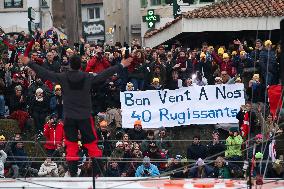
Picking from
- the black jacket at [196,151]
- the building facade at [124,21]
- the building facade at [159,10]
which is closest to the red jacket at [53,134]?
the black jacket at [196,151]

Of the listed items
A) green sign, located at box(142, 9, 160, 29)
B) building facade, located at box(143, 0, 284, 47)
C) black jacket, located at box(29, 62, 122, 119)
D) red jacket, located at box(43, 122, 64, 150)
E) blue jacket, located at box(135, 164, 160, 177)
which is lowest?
blue jacket, located at box(135, 164, 160, 177)

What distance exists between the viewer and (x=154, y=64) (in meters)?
24.6

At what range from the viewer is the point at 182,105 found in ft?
79.5

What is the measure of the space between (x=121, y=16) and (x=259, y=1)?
32.2 m

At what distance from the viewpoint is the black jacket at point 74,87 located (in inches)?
609

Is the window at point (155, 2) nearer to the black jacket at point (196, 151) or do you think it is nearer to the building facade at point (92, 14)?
the black jacket at point (196, 151)

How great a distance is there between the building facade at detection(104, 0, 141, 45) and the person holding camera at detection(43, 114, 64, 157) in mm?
38303

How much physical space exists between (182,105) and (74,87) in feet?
29.3

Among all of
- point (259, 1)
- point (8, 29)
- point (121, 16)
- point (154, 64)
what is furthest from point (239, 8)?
point (121, 16)

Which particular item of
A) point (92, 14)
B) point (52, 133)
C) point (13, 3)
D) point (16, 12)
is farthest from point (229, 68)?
point (92, 14)

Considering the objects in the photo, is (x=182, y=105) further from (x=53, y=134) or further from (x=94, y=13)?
(x=94, y=13)

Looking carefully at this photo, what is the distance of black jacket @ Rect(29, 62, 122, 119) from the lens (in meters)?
15.5

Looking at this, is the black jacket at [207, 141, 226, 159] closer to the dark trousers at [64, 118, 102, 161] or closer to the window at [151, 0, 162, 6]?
the dark trousers at [64, 118, 102, 161]

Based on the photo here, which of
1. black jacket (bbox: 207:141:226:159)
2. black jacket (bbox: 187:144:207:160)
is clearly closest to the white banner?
black jacket (bbox: 207:141:226:159)
